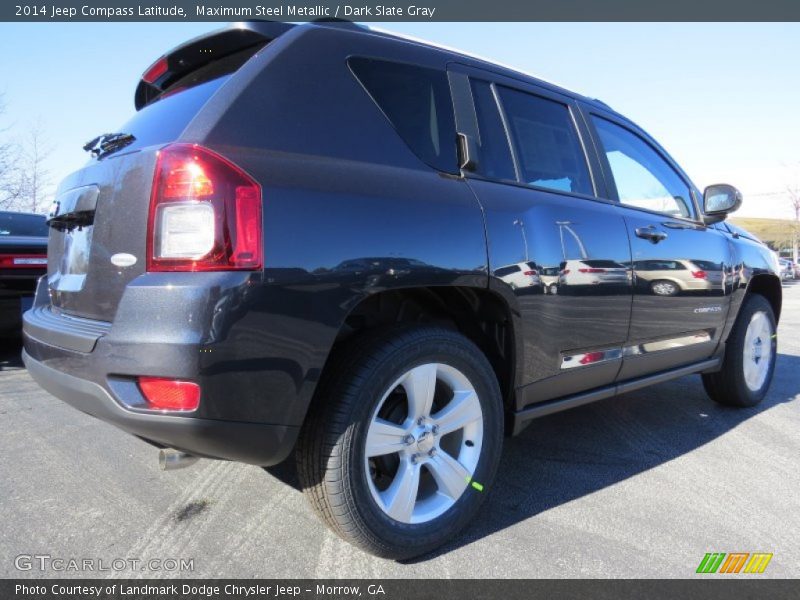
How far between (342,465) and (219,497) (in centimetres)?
99

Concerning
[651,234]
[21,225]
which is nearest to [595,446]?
[651,234]

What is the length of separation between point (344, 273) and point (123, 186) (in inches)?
30.9

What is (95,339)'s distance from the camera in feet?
5.80

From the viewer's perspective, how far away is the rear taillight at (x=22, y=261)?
4449 millimetres

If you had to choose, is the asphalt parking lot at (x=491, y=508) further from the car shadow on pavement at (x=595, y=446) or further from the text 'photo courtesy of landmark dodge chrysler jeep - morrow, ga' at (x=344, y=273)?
the text 'photo courtesy of landmark dodge chrysler jeep - morrow, ga' at (x=344, y=273)

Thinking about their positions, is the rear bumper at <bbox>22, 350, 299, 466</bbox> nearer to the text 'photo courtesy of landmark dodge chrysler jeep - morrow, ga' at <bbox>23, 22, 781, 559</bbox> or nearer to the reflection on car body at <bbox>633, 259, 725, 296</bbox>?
the text 'photo courtesy of landmark dodge chrysler jeep - morrow, ga' at <bbox>23, 22, 781, 559</bbox>

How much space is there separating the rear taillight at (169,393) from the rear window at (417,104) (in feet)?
3.88

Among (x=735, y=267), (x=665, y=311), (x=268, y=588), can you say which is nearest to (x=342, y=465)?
(x=268, y=588)

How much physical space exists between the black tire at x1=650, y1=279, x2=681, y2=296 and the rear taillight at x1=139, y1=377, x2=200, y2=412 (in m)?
2.41

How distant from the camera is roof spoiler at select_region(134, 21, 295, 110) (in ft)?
6.70

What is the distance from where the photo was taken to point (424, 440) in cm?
212

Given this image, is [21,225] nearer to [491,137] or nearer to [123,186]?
[123,186]

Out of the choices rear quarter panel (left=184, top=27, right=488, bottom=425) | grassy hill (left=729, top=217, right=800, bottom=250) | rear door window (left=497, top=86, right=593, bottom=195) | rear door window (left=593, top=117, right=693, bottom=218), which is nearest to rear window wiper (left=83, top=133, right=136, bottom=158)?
rear quarter panel (left=184, top=27, right=488, bottom=425)

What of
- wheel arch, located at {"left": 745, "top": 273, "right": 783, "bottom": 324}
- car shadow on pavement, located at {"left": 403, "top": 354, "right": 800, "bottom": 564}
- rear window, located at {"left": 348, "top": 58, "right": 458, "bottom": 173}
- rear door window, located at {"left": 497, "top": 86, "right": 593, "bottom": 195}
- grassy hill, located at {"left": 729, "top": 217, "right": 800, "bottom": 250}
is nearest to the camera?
rear window, located at {"left": 348, "top": 58, "right": 458, "bottom": 173}
